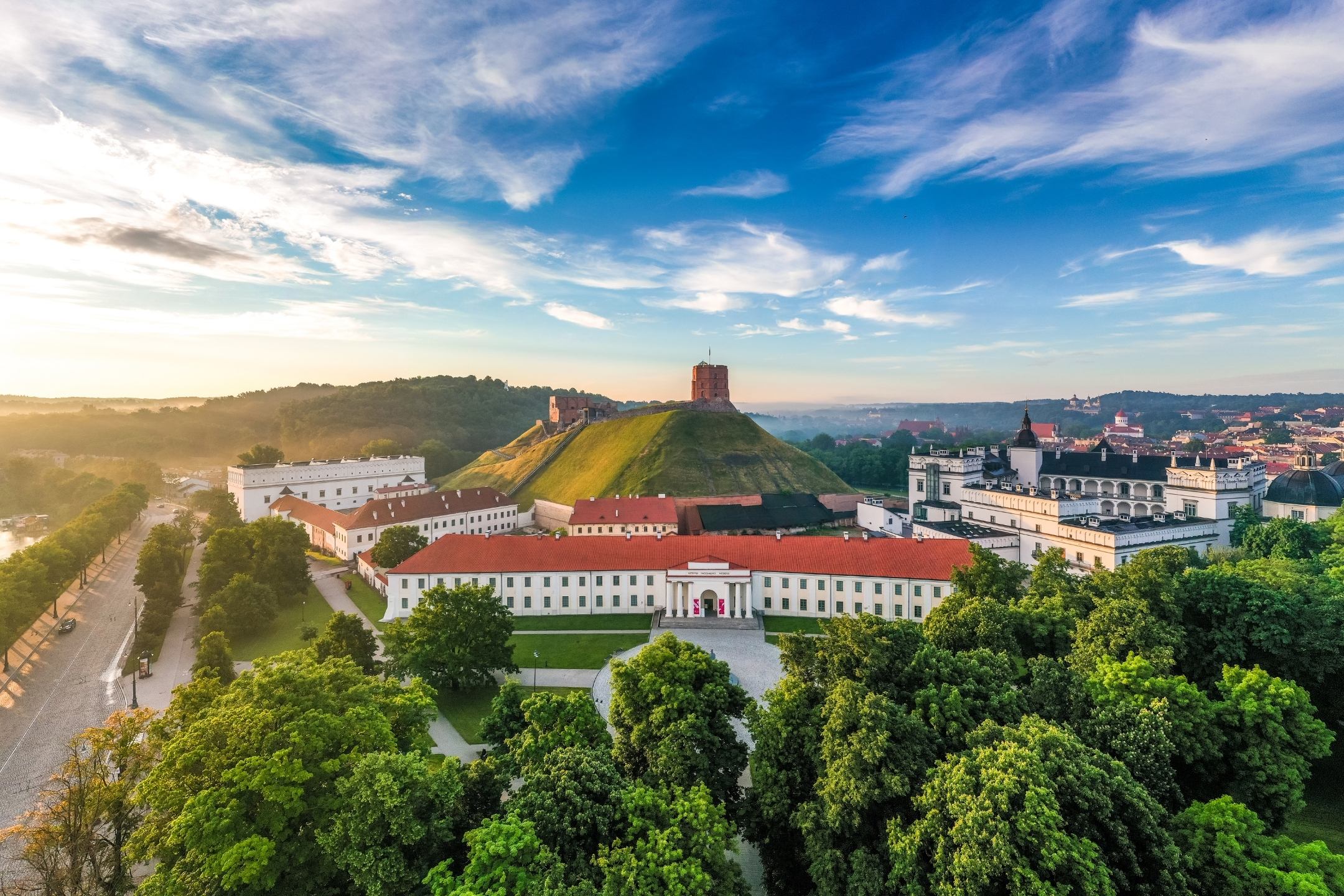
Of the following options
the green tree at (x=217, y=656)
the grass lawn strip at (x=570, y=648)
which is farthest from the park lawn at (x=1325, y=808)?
the green tree at (x=217, y=656)

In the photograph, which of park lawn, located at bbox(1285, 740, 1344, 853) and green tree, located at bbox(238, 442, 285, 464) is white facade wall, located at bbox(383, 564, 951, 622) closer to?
park lawn, located at bbox(1285, 740, 1344, 853)

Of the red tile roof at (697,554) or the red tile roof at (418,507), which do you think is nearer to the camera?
the red tile roof at (697,554)

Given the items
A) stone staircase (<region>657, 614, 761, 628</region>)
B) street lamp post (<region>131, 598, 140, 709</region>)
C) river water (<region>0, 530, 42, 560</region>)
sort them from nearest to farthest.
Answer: street lamp post (<region>131, 598, 140, 709</region>), stone staircase (<region>657, 614, 761, 628</region>), river water (<region>0, 530, 42, 560</region>)

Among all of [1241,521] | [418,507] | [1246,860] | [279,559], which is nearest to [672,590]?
[279,559]

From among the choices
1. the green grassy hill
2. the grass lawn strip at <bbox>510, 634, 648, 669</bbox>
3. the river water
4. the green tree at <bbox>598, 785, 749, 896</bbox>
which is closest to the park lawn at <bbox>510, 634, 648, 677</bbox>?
the grass lawn strip at <bbox>510, 634, 648, 669</bbox>

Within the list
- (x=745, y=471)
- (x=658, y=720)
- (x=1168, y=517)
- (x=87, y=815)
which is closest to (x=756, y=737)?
(x=658, y=720)

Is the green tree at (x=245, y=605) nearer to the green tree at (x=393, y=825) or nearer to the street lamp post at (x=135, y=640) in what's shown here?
the street lamp post at (x=135, y=640)

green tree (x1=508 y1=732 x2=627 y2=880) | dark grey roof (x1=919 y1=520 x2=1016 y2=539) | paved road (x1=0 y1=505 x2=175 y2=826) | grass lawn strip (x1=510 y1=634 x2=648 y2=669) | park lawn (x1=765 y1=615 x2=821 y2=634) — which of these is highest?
green tree (x1=508 y1=732 x2=627 y2=880)
